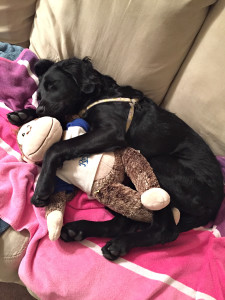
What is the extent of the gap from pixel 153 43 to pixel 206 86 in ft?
1.26

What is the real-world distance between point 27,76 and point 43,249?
1088 mm

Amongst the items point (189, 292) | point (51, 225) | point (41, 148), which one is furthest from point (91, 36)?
point (189, 292)

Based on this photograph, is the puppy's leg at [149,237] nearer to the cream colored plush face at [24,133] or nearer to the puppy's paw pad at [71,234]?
the puppy's paw pad at [71,234]

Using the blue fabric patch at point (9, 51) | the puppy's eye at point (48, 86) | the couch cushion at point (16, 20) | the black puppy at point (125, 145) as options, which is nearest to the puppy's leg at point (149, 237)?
the black puppy at point (125, 145)

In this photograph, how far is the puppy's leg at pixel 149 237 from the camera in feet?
3.72

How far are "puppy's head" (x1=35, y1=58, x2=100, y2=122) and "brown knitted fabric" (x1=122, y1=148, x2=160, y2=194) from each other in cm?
47

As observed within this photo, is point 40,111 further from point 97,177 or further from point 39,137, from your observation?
point 97,177

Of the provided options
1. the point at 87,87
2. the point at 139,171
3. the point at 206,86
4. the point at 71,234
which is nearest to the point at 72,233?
the point at 71,234

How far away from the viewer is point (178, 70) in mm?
1597

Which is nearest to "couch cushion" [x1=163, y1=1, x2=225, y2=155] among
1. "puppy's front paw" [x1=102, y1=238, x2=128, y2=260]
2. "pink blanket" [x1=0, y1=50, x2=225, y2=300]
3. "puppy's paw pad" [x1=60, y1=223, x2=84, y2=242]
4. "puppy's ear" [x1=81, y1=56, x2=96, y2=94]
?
"puppy's ear" [x1=81, y1=56, x2=96, y2=94]

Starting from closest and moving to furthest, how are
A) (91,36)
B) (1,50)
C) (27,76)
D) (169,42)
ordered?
(169,42) → (91,36) → (27,76) → (1,50)

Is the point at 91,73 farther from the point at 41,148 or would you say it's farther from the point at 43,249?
the point at 43,249

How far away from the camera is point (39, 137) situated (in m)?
1.14

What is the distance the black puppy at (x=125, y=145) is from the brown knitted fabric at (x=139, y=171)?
109 millimetres
